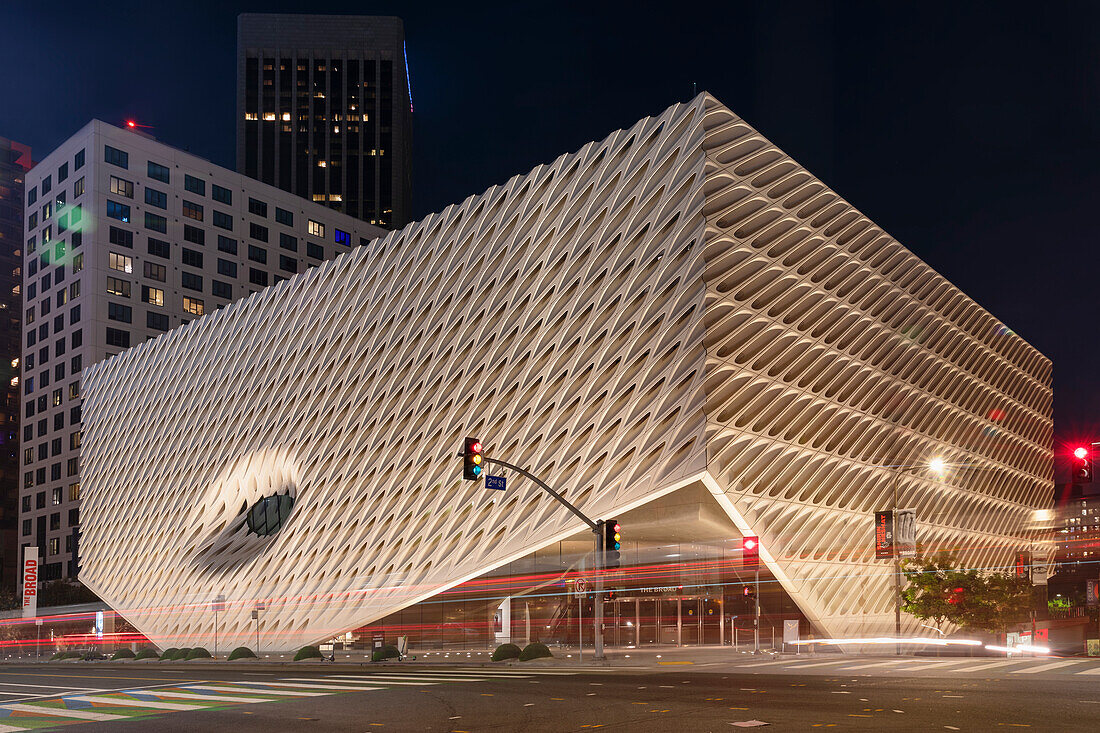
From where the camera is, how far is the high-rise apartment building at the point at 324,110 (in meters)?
173

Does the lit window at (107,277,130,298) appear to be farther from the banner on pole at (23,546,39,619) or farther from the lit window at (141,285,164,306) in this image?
the banner on pole at (23,546,39,619)

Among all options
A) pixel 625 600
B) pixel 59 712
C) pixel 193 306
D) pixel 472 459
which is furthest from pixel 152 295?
pixel 59 712

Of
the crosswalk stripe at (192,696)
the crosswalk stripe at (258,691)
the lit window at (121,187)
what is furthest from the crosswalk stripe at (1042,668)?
the lit window at (121,187)

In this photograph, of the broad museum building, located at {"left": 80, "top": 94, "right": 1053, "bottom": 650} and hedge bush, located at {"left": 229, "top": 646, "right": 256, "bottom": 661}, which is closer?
the broad museum building, located at {"left": 80, "top": 94, "right": 1053, "bottom": 650}

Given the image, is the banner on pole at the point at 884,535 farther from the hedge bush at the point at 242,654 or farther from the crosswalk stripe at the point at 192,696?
the hedge bush at the point at 242,654

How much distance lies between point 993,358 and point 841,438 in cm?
2576

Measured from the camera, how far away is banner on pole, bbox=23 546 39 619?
8425 centimetres

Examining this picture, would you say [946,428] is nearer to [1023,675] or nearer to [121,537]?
[1023,675]

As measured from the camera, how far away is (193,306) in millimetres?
100625

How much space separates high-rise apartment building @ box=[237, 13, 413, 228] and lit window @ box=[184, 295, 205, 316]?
240 ft

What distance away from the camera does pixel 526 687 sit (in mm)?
23938

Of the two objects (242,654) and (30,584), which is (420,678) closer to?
(242,654)

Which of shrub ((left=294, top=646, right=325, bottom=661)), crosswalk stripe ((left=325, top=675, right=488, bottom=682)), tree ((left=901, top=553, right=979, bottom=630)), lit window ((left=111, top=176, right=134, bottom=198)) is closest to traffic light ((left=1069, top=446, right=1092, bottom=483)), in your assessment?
crosswalk stripe ((left=325, top=675, right=488, bottom=682))

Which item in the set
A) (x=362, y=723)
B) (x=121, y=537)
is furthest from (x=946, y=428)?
(x=121, y=537)
